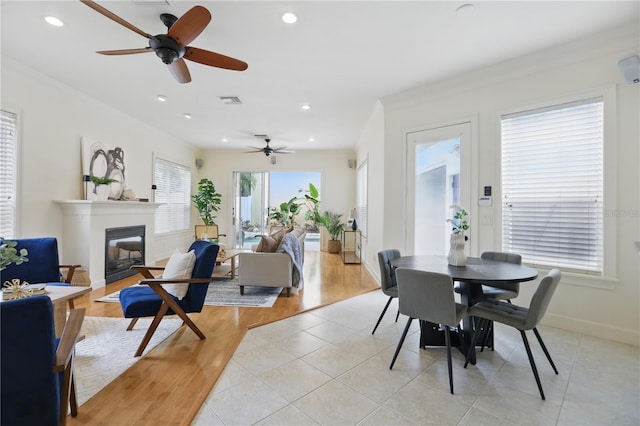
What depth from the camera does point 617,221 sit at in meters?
2.71

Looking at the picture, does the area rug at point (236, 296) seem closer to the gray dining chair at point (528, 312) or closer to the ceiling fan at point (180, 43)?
the gray dining chair at point (528, 312)

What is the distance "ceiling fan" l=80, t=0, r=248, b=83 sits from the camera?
1994 mm

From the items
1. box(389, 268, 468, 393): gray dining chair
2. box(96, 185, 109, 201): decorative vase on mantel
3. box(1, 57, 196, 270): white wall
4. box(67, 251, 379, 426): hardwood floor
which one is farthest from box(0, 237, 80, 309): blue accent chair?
box(389, 268, 468, 393): gray dining chair

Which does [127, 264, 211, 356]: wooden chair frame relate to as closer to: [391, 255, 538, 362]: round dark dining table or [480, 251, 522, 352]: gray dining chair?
[391, 255, 538, 362]: round dark dining table

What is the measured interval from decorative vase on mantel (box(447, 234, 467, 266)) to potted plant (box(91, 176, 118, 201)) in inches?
194

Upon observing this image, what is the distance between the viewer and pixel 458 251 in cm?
252

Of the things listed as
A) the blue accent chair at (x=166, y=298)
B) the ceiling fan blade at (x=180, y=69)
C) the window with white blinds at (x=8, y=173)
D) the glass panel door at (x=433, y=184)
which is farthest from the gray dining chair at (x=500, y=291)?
the window with white blinds at (x=8, y=173)

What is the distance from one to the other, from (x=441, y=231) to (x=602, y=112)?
2.00 metres

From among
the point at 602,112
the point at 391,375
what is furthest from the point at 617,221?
the point at 391,375

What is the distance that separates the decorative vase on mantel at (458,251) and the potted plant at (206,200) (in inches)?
254

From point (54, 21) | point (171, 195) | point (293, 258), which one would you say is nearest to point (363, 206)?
point (293, 258)

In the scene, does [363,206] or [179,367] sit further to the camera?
[363,206]

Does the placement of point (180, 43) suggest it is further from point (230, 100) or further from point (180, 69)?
point (230, 100)

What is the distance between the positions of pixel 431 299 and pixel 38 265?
146 inches
